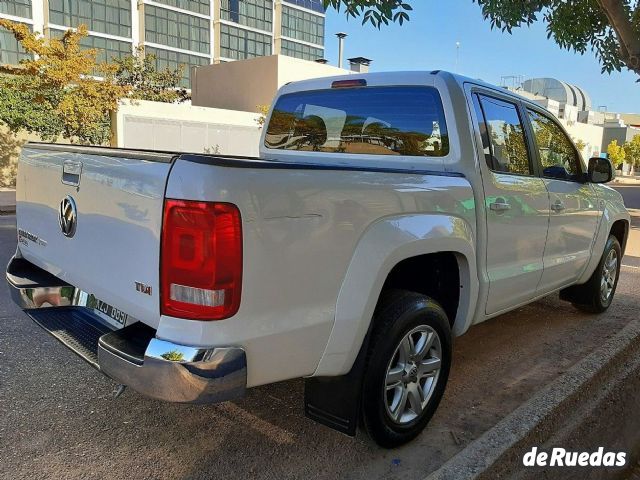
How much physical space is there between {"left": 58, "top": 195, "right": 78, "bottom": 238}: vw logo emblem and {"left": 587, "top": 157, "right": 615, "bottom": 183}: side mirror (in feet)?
12.8

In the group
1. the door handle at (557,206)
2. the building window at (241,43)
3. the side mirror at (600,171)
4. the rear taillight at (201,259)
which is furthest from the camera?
the building window at (241,43)

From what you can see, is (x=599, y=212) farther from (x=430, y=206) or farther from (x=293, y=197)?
(x=293, y=197)

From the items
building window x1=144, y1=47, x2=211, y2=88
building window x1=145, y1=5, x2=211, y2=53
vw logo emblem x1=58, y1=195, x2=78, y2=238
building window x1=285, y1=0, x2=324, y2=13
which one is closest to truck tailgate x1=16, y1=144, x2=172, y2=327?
vw logo emblem x1=58, y1=195, x2=78, y2=238

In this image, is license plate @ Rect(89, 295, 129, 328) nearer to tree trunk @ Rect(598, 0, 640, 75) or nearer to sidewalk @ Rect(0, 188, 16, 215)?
tree trunk @ Rect(598, 0, 640, 75)

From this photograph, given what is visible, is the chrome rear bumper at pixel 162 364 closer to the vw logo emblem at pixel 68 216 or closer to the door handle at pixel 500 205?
the vw logo emblem at pixel 68 216

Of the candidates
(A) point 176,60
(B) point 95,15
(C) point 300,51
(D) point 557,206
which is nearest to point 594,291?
(D) point 557,206

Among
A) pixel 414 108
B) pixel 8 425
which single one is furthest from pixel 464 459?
pixel 8 425

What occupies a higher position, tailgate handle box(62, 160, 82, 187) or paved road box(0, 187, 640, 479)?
tailgate handle box(62, 160, 82, 187)

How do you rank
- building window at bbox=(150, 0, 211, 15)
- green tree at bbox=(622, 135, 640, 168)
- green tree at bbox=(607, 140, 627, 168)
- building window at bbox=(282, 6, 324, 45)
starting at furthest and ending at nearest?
building window at bbox=(282, 6, 324, 45), green tree at bbox=(622, 135, 640, 168), green tree at bbox=(607, 140, 627, 168), building window at bbox=(150, 0, 211, 15)

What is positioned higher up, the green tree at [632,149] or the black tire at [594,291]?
the green tree at [632,149]

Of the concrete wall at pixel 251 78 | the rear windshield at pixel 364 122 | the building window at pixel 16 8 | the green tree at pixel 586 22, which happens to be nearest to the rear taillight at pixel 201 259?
the rear windshield at pixel 364 122

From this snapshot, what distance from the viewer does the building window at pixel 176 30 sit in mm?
50875

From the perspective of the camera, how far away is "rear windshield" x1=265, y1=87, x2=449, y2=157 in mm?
3424

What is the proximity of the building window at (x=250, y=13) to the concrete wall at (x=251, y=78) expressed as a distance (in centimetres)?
2322
